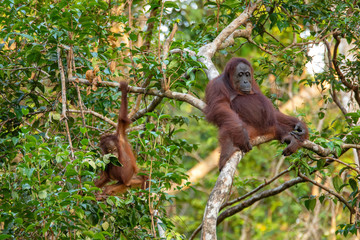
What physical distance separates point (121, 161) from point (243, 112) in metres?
1.59

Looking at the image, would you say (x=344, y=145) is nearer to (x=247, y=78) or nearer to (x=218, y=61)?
(x=247, y=78)

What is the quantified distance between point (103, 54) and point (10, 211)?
2056 mm

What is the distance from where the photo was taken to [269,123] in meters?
5.16

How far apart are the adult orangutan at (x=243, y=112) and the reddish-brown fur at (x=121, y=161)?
3.46 feet

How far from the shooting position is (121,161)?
5.41 m

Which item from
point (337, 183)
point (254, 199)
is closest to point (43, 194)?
point (337, 183)

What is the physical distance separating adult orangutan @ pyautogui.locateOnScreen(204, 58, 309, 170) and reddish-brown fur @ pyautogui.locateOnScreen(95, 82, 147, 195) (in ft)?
3.46

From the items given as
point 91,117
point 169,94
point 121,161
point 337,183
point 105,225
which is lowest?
point 105,225

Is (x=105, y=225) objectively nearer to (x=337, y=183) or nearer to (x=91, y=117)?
(x=91, y=117)

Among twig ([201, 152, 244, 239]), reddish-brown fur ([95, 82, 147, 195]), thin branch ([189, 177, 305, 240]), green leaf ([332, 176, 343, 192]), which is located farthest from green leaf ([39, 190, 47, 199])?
green leaf ([332, 176, 343, 192])

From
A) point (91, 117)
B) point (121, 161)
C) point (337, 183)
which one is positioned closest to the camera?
point (337, 183)

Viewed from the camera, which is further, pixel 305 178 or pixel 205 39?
→ pixel 205 39

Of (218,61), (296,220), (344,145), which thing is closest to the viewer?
(344,145)

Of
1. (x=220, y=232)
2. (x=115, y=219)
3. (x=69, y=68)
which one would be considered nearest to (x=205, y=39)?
(x=69, y=68)
